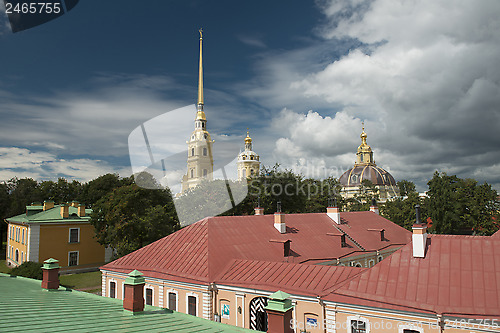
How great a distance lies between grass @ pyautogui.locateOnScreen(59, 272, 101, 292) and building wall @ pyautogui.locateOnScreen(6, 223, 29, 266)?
533 centimetres

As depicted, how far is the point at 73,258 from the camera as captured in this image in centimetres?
3719

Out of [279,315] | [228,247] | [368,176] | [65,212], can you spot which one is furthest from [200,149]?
[279,315]

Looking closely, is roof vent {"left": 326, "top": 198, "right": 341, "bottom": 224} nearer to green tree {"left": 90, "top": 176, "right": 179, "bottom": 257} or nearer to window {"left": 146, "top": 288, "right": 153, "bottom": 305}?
green tree {"left": 90, "top": 176, "right": 179, "bottom": 257}

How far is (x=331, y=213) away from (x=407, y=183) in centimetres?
10123

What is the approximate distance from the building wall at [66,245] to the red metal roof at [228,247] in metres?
16.4

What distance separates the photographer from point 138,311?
9.41m

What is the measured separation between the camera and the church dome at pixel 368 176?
103 meters

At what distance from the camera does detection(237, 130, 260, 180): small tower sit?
101m

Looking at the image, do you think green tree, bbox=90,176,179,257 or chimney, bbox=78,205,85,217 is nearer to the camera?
green tree, bbox=90,176,179,257

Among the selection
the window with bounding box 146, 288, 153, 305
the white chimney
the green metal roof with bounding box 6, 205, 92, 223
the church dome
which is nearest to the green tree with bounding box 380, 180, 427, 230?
the white chimney

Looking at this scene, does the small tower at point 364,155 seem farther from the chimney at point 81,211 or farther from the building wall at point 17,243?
the building wall at point 17,243

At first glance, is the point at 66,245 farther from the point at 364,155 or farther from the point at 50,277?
the point at 364,155

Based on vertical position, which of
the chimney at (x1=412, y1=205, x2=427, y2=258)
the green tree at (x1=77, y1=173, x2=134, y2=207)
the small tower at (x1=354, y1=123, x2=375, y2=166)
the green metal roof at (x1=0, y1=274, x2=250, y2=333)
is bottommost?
the green metal roof at (x1=0, y1=274, x2=250, y2=333)

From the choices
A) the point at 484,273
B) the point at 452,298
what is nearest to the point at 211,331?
the point at 452,298
